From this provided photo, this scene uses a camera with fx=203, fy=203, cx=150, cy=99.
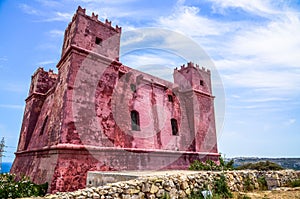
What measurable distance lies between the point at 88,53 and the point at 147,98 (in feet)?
19.1

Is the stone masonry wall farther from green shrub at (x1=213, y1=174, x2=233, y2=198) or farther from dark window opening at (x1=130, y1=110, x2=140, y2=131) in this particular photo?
dark window opening at (x1=130, y1=110, x2=140, y2=131)

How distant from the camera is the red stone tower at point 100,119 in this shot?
31.7 ft

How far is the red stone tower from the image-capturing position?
9672 millimetres

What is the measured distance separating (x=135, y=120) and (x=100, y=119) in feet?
11.6

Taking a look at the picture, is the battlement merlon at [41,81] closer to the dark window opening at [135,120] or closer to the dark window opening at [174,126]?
the dark window opening at [135,120]

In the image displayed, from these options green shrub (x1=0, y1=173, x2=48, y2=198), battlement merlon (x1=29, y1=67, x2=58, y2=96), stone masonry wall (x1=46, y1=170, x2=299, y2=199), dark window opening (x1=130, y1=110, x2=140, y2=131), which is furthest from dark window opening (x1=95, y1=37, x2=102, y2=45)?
stone masonry wall (x1=46, y1=170, x2=299, y2=199)

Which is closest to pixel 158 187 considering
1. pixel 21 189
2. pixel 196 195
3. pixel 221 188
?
pixel 196 195

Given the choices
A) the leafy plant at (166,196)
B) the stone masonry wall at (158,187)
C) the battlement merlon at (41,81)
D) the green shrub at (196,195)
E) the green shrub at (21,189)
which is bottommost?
the green shrub at (21,189)

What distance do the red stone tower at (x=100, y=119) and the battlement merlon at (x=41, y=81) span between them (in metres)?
0.07

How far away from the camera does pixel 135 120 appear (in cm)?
1405

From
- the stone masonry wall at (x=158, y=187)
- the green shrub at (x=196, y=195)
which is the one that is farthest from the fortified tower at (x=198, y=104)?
the green shrub at (x=196, y=195)

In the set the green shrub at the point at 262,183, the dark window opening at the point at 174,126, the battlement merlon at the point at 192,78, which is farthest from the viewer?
the battlement merlon at the point at 192,78

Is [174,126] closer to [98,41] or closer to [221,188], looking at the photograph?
[98,41]

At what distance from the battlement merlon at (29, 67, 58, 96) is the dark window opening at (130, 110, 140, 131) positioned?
24.1 ft
